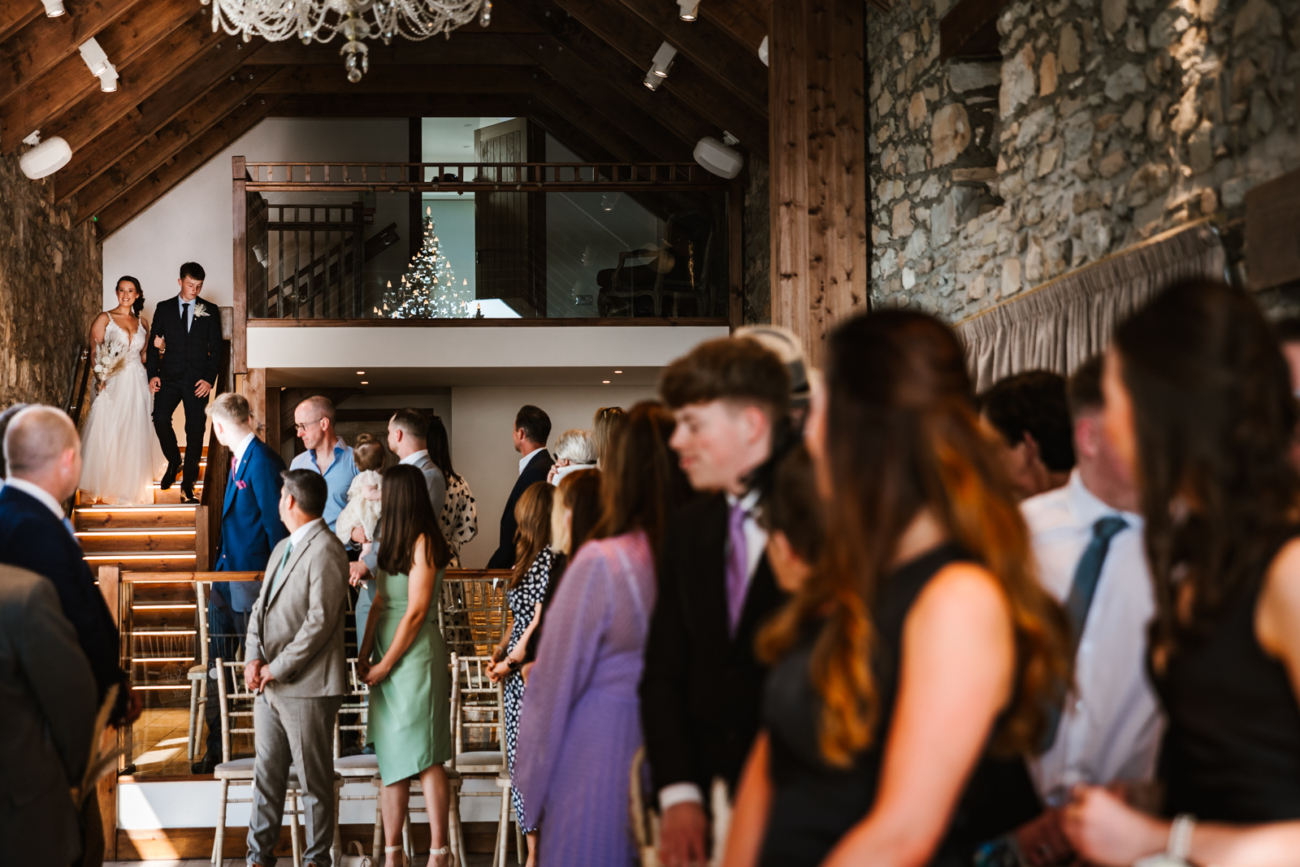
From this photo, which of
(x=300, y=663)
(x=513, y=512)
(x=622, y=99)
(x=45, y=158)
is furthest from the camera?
(x=622, y=99)

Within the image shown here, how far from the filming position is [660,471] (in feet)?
7.35

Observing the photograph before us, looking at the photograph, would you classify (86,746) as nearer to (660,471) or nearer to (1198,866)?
(660,471)

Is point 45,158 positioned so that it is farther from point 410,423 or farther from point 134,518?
point 410,423

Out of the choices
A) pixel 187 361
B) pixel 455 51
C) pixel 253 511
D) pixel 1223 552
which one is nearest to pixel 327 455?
pixel 253 511

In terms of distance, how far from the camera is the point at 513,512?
19.9 ft

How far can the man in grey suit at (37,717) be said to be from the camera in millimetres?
2523

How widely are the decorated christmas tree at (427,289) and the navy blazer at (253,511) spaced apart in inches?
171

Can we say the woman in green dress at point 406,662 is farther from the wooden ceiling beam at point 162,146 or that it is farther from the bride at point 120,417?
the wooden ceiling beam at point 162,146

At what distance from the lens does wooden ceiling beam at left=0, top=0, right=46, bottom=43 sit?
23.5 feet

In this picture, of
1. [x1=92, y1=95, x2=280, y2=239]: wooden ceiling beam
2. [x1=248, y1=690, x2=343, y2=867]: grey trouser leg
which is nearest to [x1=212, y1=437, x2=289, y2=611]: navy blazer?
[x1=248, y1=690, x2=343, y2=867]: grey trouser leg

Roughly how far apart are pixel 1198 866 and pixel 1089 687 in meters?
0.45

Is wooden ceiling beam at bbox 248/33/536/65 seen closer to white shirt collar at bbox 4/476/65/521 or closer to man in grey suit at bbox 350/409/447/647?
man in grey suit at bbox 350/409/447/647

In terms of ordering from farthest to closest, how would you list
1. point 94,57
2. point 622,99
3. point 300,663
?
point 622,99
point 94,57
point 300,663

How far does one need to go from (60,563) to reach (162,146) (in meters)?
9.38
